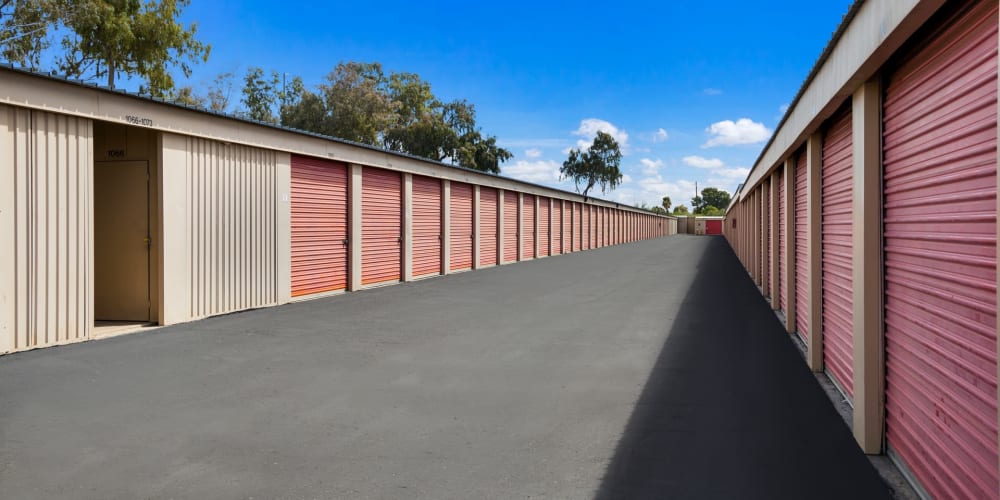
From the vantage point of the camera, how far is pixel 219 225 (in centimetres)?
991

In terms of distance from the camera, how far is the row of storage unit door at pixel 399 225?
12.3 m

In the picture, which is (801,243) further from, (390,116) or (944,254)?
(390,116)

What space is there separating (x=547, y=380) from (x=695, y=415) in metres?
1.55

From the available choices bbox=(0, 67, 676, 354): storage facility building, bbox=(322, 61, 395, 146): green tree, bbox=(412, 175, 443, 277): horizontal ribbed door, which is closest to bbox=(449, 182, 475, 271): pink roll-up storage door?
bbox=(412, 175, 443, 277): horizontal ribbed door

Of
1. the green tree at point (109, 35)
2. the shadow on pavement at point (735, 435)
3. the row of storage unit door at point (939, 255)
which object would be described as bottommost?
the shadow on pavement at point (735, 435)

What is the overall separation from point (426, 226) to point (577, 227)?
725 inches

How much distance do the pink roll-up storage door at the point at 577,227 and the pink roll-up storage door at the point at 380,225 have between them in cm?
1905

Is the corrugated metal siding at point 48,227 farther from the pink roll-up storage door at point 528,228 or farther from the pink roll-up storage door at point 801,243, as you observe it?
the pink roll-up storage door at point 528,228

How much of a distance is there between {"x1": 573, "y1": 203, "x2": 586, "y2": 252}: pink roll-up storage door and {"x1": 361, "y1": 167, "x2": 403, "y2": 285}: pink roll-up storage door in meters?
19.0

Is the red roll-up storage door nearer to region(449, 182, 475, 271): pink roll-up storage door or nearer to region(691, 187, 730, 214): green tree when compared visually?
region(449, 182, 475, 271): pink roll-up storage door

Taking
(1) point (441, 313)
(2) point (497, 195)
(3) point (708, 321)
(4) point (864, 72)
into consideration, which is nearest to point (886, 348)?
(4) point (864, 72)

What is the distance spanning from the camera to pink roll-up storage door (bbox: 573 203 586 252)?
3372cm

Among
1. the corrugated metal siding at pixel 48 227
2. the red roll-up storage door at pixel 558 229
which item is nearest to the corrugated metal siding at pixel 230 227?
the corrugated metal siding at pixel 48 227

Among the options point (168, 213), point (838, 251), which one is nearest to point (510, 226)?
point (168, 213)
